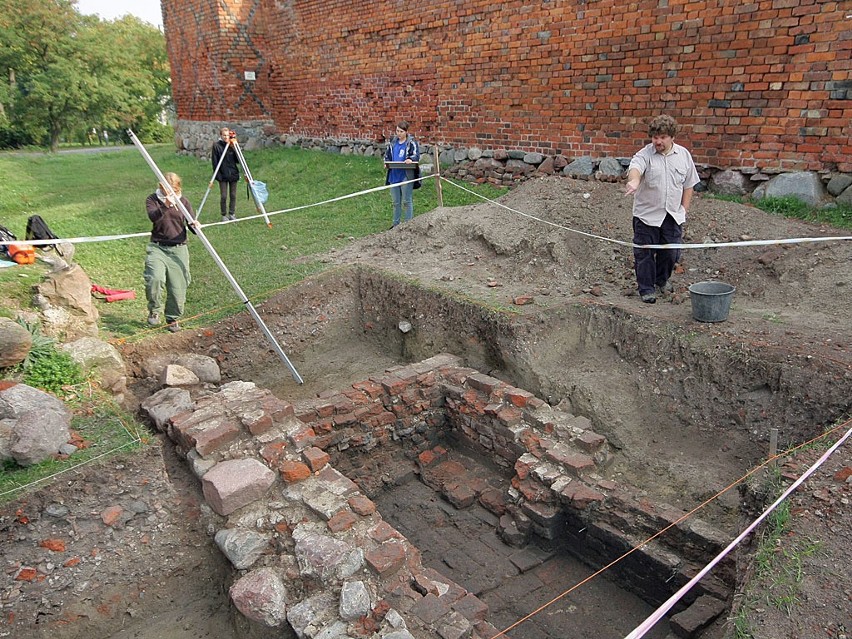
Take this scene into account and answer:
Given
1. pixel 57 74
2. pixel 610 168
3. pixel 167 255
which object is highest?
pixel 57 74

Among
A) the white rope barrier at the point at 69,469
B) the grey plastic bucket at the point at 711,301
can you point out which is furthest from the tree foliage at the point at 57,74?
the grey plastic bucket at the point at 711,301

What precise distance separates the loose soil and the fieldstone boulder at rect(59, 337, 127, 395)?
0.44 meters

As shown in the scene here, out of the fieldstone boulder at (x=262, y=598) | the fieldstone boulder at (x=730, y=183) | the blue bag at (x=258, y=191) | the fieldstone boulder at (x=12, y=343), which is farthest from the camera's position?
the blue bag at (x=258, y=191)

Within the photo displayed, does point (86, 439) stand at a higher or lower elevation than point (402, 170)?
lower

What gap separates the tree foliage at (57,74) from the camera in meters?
24.1

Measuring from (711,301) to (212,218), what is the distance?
350 inches

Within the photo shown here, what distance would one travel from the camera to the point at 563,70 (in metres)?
8.87

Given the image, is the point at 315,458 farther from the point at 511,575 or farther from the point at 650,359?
the point at 650,359

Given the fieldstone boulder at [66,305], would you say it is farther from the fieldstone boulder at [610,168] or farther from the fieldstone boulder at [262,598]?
the fieldstone boulder at [610,168]

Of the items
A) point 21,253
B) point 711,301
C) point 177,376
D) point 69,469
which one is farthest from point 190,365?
point 711,301

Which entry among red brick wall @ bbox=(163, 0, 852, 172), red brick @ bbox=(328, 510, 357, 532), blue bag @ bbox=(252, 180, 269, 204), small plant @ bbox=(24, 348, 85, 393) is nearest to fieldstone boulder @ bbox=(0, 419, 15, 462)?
small plant @ bbox=(24, 348, 85, 393)

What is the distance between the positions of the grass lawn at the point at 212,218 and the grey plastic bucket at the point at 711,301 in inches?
179

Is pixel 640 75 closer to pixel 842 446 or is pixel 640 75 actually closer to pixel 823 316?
pixel 823 316

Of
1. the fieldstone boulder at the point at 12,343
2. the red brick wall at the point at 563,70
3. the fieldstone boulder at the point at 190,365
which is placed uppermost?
the red brick wall at the point at 563,70
